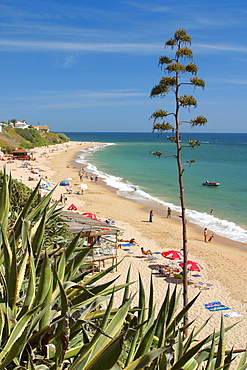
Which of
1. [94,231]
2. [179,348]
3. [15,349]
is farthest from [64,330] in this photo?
[94,231]

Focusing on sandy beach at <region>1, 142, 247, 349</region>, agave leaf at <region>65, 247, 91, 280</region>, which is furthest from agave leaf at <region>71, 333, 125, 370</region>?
sandy beach at <region>1, 142, 247, 349</region>

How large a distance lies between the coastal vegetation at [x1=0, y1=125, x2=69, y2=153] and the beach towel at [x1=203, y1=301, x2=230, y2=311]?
57.6m

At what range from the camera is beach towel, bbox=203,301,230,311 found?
37.4 ft

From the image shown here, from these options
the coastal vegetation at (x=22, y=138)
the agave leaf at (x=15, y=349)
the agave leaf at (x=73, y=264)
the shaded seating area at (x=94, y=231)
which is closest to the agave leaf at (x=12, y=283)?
the agave leaf at (x=15, y=349)

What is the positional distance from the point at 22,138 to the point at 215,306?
8474 centimetres

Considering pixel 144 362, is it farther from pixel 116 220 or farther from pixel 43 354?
pixel 116 220

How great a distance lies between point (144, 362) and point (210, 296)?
11515 millimetres

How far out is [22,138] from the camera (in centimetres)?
9038

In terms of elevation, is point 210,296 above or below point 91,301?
below

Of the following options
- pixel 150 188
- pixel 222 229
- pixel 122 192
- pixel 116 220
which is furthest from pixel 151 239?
pixel 150 188

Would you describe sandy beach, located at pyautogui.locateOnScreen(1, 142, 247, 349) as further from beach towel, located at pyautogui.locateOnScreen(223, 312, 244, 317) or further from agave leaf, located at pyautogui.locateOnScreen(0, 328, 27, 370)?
agave leaf, located at pyautogui.locateOnScreen(0, 328, 27, 370)

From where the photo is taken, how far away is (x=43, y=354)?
231 cm

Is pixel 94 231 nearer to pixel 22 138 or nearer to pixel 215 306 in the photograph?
pixel 215 306

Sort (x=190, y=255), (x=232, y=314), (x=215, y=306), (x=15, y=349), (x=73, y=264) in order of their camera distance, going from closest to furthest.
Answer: (x=15, y=349), (x=73, y=264), (x=232, y=314), (x=215, y=306), (x=190, y=255)
